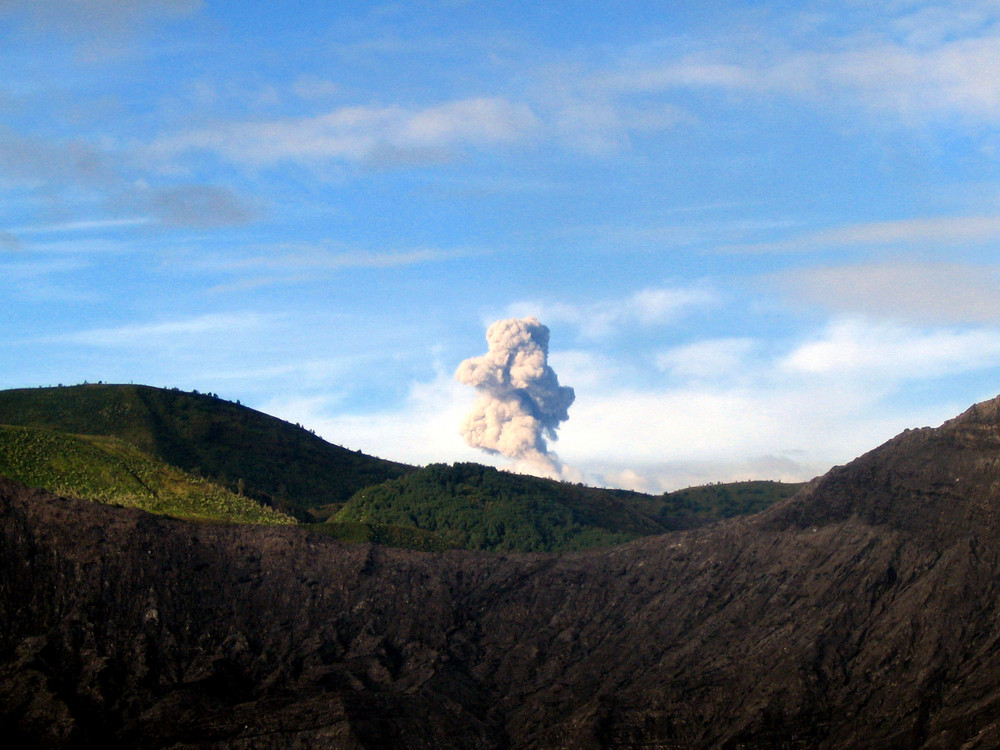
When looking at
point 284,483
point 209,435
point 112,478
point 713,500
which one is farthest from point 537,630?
point 713,500

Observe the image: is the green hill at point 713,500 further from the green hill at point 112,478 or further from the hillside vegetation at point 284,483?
the green hill at point 112,478

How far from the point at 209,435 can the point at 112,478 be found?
5717 centimetres

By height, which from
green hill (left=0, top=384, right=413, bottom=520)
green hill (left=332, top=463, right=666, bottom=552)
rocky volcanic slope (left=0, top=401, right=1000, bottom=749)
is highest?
green hill (left=0, top=384, right=413, bottom=520)

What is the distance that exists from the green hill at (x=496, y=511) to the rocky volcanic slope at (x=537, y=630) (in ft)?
113

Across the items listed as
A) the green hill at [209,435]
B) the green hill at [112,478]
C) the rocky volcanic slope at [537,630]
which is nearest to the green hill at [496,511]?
the green hill at [209,435]

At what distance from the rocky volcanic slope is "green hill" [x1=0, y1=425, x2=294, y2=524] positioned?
1183cm

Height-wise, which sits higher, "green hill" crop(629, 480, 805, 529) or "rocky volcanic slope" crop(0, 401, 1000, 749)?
"green hill" crop(629, 480, 805, 529)

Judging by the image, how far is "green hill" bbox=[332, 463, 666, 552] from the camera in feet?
335

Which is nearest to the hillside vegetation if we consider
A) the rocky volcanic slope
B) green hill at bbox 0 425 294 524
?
green hill at bbox 0 425 294 524

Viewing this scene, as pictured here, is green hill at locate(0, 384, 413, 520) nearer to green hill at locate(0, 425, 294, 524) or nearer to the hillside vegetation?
the hillside vegetation

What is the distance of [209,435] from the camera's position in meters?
133

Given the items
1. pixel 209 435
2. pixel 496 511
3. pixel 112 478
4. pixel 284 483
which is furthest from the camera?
pixel 209 435

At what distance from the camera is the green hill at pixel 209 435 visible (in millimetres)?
124250

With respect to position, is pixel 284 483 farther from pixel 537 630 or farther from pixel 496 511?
pixel 537 630
